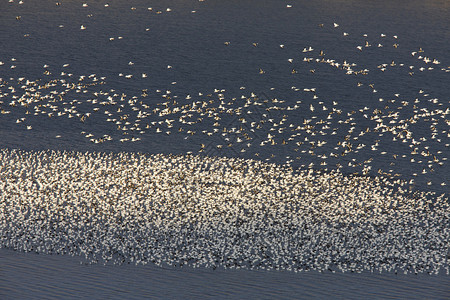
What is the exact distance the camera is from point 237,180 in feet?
208

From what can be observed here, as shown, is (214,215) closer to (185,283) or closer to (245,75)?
(185,283)

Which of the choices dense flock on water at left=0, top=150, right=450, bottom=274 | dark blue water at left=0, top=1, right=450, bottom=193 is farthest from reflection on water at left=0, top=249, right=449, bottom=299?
dark blue water at left=0, top=1, right=450, bottom=193

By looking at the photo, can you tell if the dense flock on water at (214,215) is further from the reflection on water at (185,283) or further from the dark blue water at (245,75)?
the dark blue water at (245,75)

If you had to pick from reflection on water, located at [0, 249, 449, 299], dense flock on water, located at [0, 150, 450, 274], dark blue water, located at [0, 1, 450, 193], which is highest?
dark blue water, located at [0, 1, 450, 193]

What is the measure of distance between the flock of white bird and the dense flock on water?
149 mm

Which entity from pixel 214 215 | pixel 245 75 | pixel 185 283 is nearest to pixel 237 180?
pixel 214 215

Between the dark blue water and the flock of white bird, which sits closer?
the flock of white bird

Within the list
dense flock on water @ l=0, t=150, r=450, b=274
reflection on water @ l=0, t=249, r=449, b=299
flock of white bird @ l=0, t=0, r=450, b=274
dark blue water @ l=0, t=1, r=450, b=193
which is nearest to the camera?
reflection on water @ l=0, t=249, r=449, b=299

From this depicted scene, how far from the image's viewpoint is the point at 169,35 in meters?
114

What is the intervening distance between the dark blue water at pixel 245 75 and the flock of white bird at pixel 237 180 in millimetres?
415

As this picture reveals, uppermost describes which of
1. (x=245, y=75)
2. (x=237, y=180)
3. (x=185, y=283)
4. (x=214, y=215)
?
(x=245, y=75)

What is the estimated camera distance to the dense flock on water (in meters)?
47.5

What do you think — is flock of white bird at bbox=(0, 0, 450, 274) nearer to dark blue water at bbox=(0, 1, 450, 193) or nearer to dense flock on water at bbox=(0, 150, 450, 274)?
dense flock on water at bbox=(0, 150, 450, 274)

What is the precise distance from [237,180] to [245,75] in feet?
132
